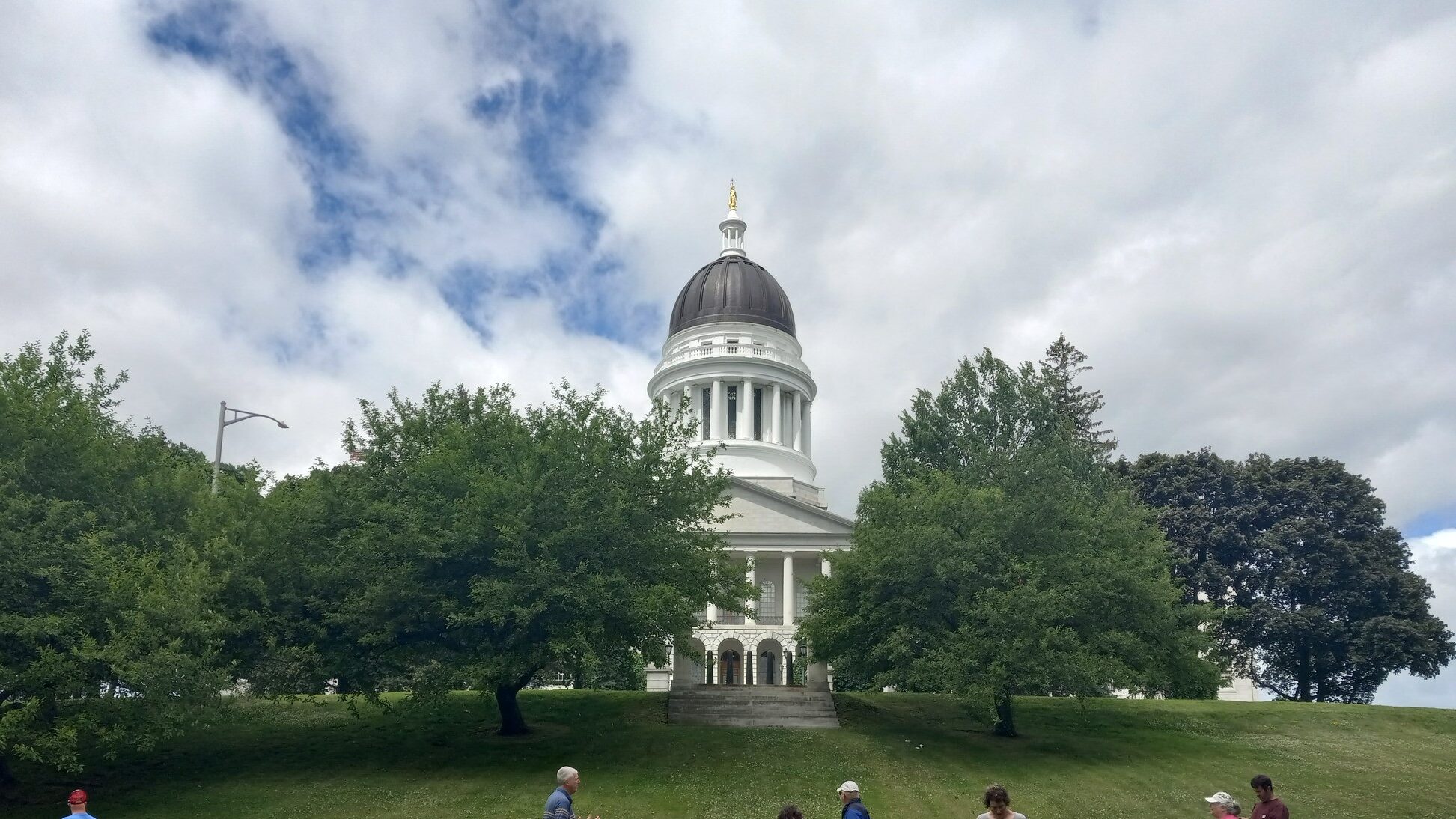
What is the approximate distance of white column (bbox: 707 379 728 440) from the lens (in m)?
64.0

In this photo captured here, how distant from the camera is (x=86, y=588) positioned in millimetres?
22047

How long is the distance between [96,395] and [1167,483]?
146ft

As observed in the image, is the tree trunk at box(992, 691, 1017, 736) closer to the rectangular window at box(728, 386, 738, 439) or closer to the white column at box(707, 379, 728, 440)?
the white column at box(707, 379, 728, 440)

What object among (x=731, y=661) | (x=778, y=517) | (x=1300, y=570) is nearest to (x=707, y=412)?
(x=778, y=517)

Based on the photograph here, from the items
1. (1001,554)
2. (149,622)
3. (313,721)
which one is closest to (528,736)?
(313,721)

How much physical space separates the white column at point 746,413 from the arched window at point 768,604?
10.9 meters

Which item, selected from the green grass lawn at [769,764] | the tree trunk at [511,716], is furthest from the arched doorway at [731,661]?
the tree trunk at [511,716]

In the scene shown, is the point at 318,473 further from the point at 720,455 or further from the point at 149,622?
the point at 720,455

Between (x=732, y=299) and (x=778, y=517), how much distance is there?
16714 millimetres

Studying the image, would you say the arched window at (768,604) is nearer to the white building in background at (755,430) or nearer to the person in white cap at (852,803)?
the white building in background at (755,430)

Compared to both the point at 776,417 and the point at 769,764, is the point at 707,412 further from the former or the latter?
the point at 769,764

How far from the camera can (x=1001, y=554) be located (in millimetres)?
31312

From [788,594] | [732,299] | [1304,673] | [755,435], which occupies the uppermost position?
[732,299]

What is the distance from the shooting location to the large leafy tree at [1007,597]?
2909cm
